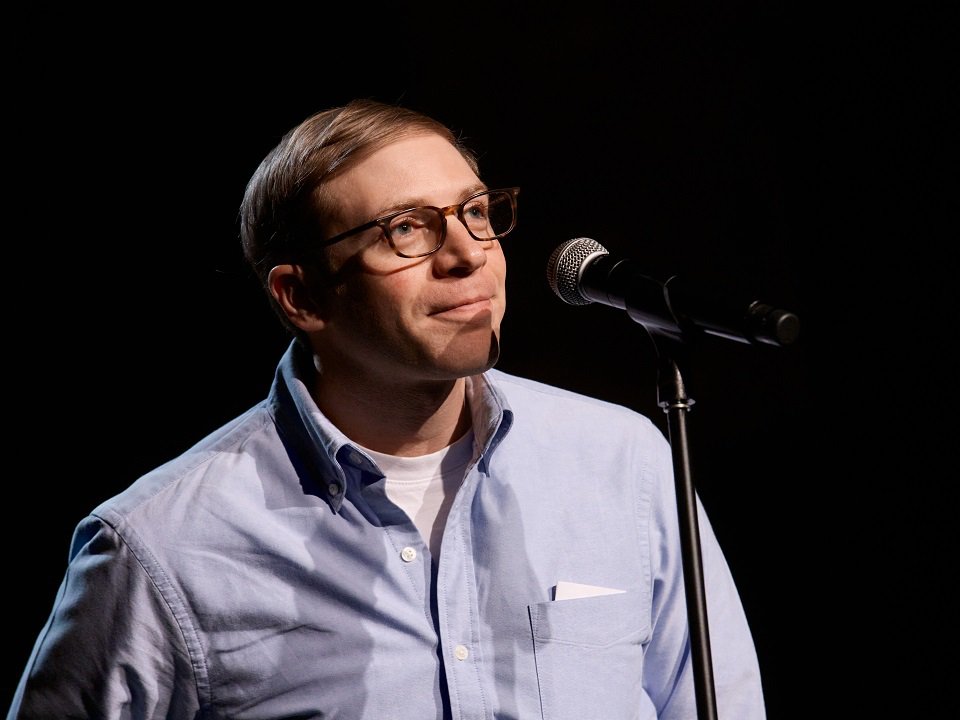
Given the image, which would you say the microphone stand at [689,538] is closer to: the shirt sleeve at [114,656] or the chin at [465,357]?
the chin at [465,357]

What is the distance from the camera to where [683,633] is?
2025mm

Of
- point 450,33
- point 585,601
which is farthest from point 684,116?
point 585,601

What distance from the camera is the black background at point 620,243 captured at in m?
2.18

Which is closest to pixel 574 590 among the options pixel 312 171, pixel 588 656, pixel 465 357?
pixel 588 656

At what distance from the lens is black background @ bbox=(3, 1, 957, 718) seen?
7.16 ft

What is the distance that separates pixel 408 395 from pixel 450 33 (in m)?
1.10

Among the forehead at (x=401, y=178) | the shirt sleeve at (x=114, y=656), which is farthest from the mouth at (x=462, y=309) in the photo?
the shirt sleeve at (x=114, y=656)

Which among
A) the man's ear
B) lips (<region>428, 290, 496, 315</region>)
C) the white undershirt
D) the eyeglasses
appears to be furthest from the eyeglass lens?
the white undershirt

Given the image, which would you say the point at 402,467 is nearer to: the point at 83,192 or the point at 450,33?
the point at 83,192

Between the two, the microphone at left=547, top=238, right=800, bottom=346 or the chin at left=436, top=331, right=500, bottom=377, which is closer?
the microphone at left=547, top=238, right=800, bottom=346

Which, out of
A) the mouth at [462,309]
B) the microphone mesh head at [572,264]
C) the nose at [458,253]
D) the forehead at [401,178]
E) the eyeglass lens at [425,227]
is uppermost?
the forehead at [401,178]

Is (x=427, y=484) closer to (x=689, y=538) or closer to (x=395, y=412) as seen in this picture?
(x=395, y=412)

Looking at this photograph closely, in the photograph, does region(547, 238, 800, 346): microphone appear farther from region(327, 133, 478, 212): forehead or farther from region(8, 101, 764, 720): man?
region(327, 133, 478, 212): forehead

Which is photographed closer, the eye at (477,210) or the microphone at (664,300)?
the microphone at (664,300)
